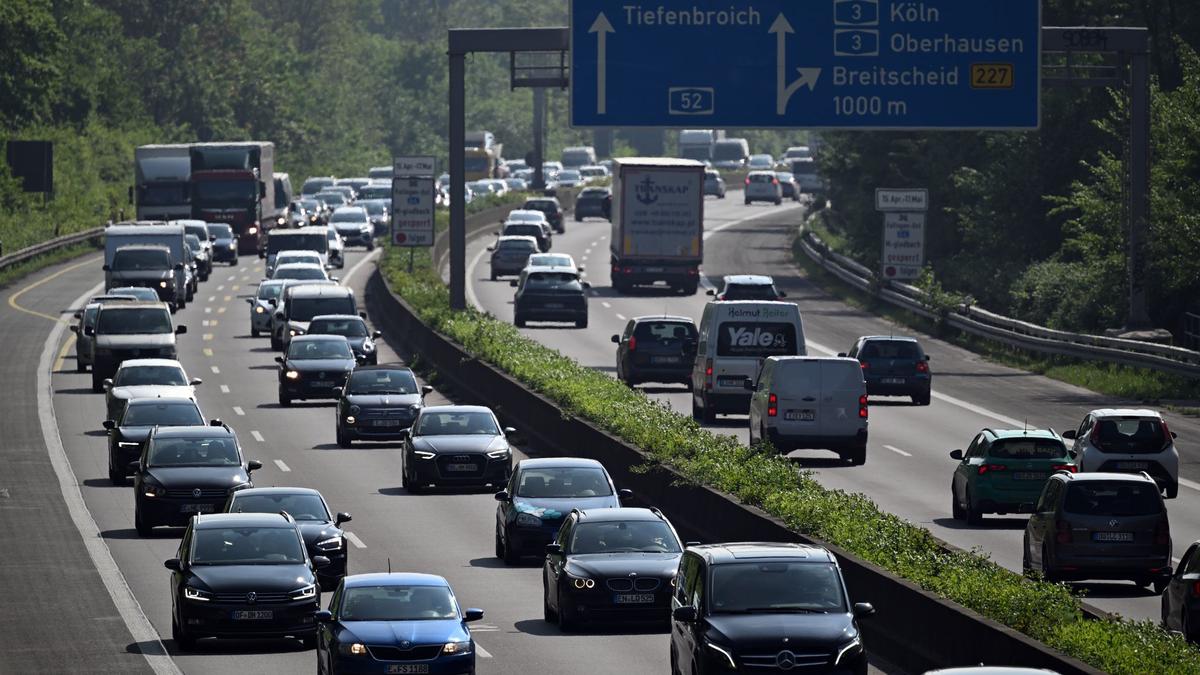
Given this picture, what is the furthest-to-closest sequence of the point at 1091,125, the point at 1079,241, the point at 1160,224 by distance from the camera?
the point at 1091,125
the point at 1079,241
the point at 1160,224

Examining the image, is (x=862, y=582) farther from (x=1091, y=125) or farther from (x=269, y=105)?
(x=269, y=105)

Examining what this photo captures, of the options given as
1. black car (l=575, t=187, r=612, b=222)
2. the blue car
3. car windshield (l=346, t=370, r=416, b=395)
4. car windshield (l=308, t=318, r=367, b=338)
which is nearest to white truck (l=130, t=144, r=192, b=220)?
black car (l=575, t=187, r=612, b=222)

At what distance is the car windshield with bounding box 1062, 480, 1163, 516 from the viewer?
25.2 m

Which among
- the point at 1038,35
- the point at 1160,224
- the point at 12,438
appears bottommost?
the point at 12,438

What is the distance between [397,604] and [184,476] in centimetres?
1254

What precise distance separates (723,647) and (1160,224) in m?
35.6

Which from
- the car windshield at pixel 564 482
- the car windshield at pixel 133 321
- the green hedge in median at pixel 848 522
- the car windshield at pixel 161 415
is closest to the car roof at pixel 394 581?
the green hedge in median at pixel 848 522

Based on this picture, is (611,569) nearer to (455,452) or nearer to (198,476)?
(198,476)

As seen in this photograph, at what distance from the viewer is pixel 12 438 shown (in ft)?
144

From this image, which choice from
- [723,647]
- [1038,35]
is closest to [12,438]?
[1038,35]

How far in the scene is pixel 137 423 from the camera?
123 feet

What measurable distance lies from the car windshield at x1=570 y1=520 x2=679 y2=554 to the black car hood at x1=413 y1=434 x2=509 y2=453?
39.0 feet

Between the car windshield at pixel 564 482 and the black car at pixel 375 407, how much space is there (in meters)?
13.4

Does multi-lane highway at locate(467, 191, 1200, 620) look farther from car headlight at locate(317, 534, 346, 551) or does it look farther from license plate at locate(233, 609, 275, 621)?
license plate at locate(233, 609, 275, 621)
